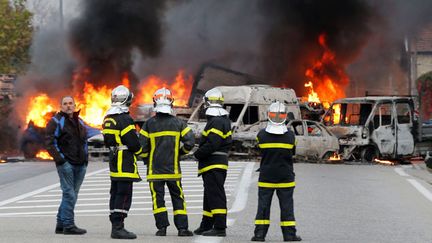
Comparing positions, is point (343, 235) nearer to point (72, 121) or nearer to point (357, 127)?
point (72, 121)

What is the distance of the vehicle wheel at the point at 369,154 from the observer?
1067 inches

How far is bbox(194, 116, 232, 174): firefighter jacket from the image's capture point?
1199cm

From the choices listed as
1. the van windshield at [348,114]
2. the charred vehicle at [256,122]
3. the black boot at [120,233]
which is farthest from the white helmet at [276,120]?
the van windshield at [348,114]

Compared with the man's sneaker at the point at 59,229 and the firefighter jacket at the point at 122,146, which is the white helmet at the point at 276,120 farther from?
the man's sneaker at the point at 59,229

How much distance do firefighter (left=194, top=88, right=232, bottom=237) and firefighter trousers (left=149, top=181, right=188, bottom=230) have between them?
334 millimetres

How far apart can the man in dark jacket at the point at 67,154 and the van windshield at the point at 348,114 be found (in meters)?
16.3

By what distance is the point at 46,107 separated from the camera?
33.5 metres

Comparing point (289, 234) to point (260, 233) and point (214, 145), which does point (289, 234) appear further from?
point (214, 145)

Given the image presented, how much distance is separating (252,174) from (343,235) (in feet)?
32.7

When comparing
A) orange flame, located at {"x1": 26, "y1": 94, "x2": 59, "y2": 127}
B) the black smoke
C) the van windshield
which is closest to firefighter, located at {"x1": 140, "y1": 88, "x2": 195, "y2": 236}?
the van windshield

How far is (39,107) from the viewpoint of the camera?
33344 mm

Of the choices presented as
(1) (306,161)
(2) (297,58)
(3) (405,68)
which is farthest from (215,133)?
(3) (405,68)

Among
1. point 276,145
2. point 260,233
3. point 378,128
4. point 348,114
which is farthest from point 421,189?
point 348,114

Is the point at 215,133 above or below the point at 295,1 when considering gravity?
below
